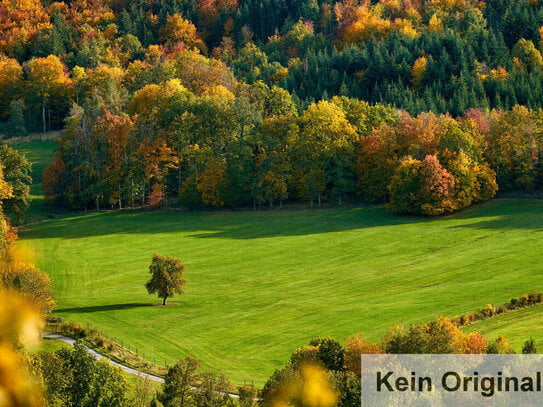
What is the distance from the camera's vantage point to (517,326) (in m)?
56.3

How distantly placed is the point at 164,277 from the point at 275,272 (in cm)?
1491

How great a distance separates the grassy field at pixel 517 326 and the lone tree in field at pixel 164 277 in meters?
26.6

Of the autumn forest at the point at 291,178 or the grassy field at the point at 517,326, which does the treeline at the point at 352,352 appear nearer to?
the autumn forest at the point at 291,178

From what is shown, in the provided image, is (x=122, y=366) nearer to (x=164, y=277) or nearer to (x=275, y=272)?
(x=164, y=277)

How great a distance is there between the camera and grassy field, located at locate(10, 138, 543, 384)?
62.0m

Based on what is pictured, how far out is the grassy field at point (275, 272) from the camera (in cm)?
6197

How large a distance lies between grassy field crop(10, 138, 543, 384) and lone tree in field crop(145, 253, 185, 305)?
1525 millimetres

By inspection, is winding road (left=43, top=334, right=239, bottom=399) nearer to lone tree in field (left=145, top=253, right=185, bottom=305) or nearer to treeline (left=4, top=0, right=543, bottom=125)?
lone tree in field (left=145, top=253, right=185, bottom=305)

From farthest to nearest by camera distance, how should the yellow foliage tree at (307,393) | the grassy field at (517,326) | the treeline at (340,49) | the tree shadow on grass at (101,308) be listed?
1. the treeline at (340,49)
2. the tree shadow on grass at (101,308)
3. the grassy field at (517,326)
4. the yellow foliage tree at (307,393)

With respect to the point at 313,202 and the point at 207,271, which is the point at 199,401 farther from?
the point at 313,202

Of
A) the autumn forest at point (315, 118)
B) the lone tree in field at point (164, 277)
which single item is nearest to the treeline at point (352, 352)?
the lone tree in field at point (164, 277)

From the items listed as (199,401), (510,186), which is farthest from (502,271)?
(199,401)

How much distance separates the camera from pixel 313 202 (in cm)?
11012

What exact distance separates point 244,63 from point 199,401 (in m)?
129
